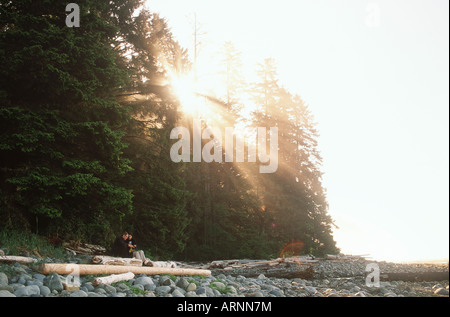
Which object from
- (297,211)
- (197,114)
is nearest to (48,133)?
(197,114)

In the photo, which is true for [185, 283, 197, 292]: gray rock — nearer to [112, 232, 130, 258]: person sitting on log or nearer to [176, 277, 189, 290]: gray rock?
[176, 277, 189, 290]: gray rock

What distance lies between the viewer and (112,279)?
606 centimetres

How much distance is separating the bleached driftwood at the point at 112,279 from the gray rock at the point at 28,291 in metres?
1.00

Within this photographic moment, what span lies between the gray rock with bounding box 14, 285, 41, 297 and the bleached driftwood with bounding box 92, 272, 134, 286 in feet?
3.27

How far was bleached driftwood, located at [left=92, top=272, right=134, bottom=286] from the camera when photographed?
5.63 metres

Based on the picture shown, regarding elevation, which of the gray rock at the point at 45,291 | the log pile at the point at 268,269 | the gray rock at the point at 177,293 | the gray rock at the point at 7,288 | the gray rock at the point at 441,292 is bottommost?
the log pile at the point at 268,269

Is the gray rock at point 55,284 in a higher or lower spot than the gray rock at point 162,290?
higher

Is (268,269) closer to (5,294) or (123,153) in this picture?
(123,153)

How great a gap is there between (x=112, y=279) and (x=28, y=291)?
1.63 meters

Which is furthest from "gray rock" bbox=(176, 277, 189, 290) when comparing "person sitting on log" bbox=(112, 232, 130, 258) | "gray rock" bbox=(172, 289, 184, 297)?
"person sitting on log" bbox=(112, 232, 130, 258)

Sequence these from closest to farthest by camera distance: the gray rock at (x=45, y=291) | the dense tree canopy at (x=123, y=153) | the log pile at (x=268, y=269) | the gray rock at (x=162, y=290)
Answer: the gray rock at (x=45, y=291) → the gray rock at (x=162, y=290) → the dense tree canopy at (x=123, y=153) → the log pile at (x=268, y=269)

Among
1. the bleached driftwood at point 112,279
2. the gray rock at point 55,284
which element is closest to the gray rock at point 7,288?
the gray rock at point 55,284

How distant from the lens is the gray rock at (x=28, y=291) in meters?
4.52

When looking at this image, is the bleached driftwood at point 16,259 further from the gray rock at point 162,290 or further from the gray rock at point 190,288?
the gray rock at point 190,288
